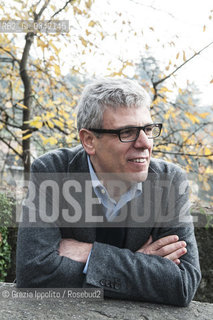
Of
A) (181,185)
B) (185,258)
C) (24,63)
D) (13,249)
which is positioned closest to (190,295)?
(185,258)

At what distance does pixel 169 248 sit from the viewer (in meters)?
2.08

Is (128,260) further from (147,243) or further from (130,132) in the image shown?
(130,132)

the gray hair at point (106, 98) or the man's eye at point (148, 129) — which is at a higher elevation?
the gray hair at point (106, 98)

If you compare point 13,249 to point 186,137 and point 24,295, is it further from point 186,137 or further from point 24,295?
point 186,137

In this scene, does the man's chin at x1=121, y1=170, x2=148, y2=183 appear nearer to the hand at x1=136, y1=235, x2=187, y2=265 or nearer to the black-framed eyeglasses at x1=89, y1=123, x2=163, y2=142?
the black-framed eyeglasses at x1=89, y1=123, x2=163, y2=142

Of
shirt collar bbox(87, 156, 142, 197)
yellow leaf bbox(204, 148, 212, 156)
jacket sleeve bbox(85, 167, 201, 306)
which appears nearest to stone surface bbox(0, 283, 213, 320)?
jacket sleeve bbox(85, 167, 201, 306)

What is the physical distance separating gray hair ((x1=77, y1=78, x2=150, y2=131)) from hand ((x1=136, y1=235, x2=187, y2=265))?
81 cm

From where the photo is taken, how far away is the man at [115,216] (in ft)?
6.48

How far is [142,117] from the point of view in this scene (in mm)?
2143

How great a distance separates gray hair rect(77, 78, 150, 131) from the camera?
2158 mm

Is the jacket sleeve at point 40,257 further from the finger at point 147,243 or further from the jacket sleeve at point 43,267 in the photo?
the finger at point 147,243

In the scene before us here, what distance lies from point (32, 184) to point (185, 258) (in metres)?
1.06

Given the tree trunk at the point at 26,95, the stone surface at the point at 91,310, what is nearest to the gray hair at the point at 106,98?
the stone surface at the point at 91,310

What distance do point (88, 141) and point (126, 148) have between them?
312 mm
